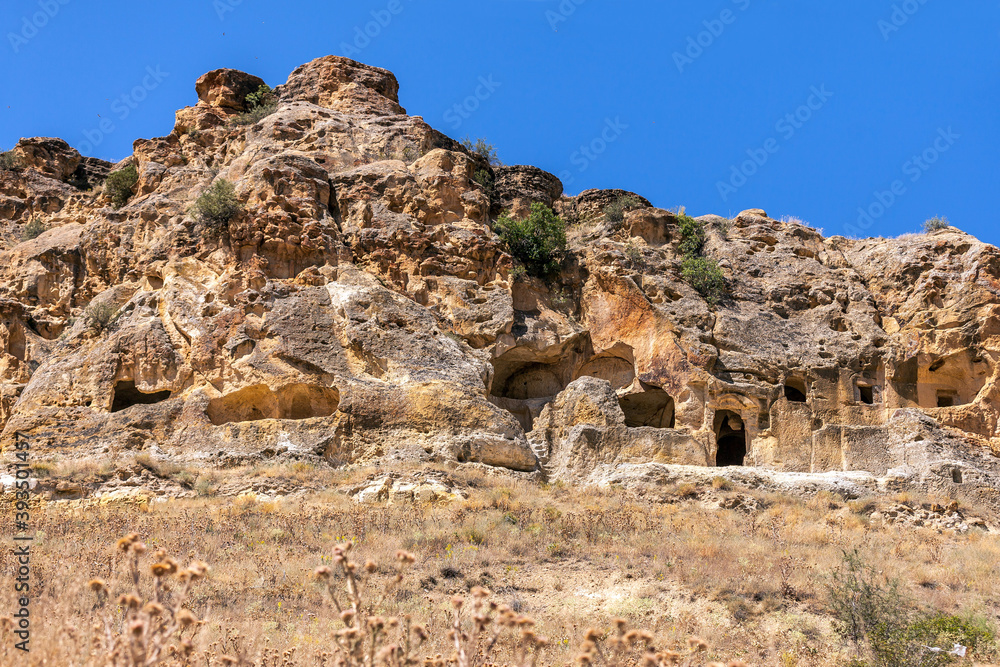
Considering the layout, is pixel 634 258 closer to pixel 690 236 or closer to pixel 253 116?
pixel 690 236

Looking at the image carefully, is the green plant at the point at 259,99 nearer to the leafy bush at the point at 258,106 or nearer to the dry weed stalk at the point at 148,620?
the leafy bush at the point at 258,106

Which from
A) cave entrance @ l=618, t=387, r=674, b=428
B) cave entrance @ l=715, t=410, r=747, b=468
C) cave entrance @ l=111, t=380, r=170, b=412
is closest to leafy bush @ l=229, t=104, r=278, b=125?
cave entrance @ l=111, t=380, r=170, b=412

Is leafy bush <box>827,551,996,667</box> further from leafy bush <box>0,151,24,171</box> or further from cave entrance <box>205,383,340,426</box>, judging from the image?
leafy bush <box>0,151,24,171</box>

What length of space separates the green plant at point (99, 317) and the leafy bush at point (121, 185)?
7.93 metres

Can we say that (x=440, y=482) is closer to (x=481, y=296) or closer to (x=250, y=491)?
(x=250, y=491)

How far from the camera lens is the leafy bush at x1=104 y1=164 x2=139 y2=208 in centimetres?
2666

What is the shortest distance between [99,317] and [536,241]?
39.3 ft

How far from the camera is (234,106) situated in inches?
1122

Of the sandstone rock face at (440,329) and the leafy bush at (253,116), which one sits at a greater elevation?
the leafy bush at (253,116)

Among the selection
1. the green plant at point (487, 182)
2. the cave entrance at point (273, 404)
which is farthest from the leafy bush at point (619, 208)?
the cave entrance at point (273, 404)

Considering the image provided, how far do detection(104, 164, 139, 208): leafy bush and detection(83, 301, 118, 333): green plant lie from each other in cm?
793

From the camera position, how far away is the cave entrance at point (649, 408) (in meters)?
22.6

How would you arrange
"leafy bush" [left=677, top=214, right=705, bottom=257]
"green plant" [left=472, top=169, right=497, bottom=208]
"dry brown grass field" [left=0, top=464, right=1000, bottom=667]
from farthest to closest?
"green plant" [left=472, top=169, right=497, bottom=208]
"leafy bush" [left=677, top=214, right=705, bottom=257]
"dry brown grass field" [left=0, top=464, right=1000, bottom=667]

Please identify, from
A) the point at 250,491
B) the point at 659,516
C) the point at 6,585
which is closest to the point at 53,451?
the point at 250,491
